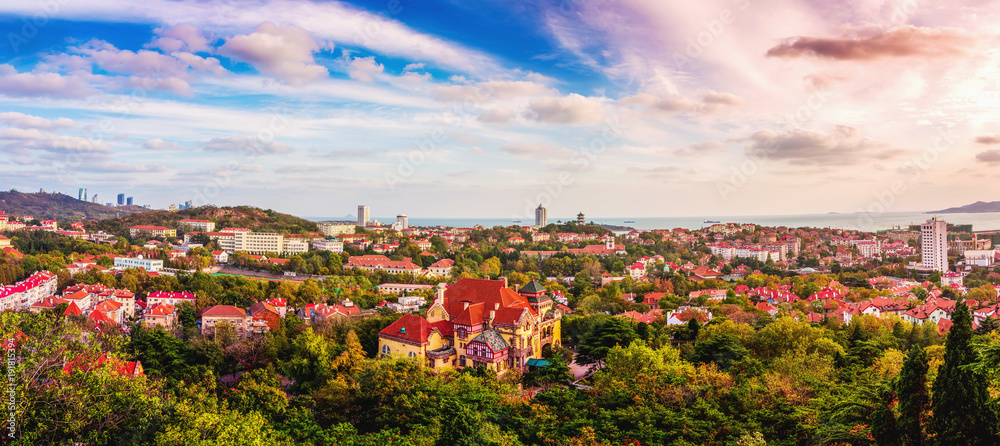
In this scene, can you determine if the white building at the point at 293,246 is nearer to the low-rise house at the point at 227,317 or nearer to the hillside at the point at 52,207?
the low-rise house at the point at 227,317

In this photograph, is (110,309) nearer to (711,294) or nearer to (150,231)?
(711,294)

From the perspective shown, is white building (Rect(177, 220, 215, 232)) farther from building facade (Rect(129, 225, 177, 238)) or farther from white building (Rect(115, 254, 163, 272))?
white building (Rect(115, 254, 163, 272))

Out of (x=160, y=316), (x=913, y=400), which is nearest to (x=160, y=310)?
(x=160, y=316)

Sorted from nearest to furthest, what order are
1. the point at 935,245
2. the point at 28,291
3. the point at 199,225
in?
1. the point at 28,291
2. the point at 935,245
3. the point at 199,225

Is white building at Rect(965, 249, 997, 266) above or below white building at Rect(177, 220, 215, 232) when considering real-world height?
below

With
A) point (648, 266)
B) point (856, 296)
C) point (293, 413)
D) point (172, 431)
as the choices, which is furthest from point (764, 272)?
point (172, 431)

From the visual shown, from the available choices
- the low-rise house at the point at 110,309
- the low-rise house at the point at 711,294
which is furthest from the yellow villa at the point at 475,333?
the low-rise house at the point at 711,294

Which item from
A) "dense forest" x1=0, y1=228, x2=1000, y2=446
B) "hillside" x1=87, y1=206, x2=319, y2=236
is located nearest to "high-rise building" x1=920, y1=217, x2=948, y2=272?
"dense forest" x1=0, y1=228, x2=1000, y2=446
